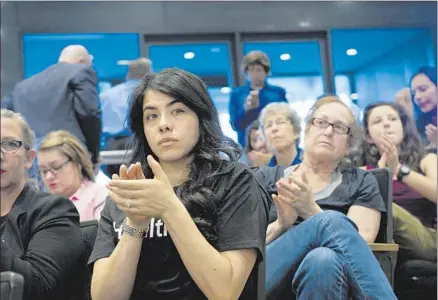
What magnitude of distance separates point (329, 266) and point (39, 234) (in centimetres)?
62

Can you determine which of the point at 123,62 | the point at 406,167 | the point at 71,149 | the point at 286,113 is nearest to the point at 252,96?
the point at 286,113

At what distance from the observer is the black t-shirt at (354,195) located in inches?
74.4

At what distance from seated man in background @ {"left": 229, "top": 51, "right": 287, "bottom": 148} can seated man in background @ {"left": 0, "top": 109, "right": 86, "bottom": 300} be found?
155cm

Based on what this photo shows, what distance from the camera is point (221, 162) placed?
1336 mm

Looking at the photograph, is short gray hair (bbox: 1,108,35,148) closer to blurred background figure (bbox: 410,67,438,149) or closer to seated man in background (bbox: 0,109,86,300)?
seated man in background (bbox: 0,109,86,300)

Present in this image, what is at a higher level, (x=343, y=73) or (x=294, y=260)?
(x=343, y=73)

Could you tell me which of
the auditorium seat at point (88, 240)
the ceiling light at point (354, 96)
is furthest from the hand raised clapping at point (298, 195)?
the ceiling light at point (354, 96)

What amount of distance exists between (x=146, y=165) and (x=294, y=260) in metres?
0.41

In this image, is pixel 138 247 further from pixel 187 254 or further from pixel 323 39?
pixel 323 39

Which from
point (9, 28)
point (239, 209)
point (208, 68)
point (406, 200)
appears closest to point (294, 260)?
point (239, 209)

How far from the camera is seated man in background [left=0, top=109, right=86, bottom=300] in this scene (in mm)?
1219

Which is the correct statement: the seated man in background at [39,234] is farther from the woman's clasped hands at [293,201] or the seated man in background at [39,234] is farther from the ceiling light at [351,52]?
the ceiling light at [351,52]

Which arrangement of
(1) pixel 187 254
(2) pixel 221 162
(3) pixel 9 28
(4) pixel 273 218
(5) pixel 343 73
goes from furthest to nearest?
(5) pixel 343 73
(3) pixel 9 28
(4) pixel 273 218
(2) pixel 221 162
(1) pixel 187 254

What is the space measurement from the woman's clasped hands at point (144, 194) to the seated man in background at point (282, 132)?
1.16 meters
